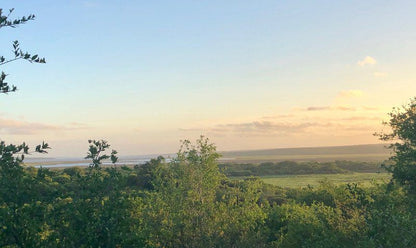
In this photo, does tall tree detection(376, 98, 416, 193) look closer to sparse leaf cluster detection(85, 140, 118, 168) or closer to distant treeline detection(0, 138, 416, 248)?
distant treeline detection(0, 138, 416, 248)

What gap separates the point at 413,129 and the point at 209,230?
17.5 meters

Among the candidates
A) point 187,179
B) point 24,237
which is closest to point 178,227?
point 187,179

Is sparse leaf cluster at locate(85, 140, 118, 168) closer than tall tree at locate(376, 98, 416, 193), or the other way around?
sparse leaf cluster at locate(85, 140, 118, 168)

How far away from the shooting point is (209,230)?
73.7ft

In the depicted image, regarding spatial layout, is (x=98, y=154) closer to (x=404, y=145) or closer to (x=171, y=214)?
(x=171, y=214)

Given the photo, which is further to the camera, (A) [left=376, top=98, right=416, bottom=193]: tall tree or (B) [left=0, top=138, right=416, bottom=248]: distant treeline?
(A) [left=376, top=98, right=416, bottom=193]: tall tree

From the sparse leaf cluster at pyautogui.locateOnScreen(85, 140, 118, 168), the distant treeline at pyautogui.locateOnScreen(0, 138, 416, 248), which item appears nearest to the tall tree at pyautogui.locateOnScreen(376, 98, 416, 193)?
the distant treeline at pyautogui.locateOnScreen(0, 138, 416, 248)

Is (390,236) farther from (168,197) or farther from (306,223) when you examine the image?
(168,197)

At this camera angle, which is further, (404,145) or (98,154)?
(404,145)

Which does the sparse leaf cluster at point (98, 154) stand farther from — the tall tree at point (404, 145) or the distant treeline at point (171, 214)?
the tall tree at point (404, 145)

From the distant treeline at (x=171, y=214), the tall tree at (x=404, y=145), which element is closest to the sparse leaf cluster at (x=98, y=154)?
the distant treeline at (x=171, y=214)

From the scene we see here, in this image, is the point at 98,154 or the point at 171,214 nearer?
the point at 98,154

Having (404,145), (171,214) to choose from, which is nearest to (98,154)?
(171,214)

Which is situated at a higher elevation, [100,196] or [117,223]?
[100,196]
